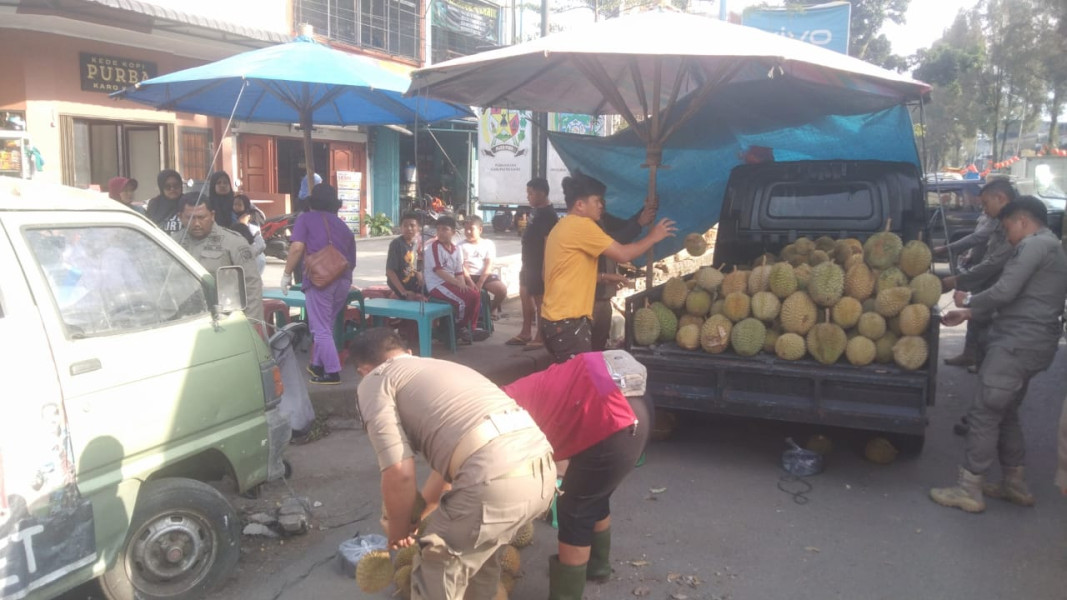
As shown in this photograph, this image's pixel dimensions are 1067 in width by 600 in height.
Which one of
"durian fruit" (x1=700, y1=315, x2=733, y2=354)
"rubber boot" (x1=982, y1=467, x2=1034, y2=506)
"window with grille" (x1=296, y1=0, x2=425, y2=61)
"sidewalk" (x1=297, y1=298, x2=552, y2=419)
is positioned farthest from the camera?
"window with grille" (x1=296, y1=0, x2=425, y2=61)

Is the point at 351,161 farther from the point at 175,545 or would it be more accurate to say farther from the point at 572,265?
the point at 175,545

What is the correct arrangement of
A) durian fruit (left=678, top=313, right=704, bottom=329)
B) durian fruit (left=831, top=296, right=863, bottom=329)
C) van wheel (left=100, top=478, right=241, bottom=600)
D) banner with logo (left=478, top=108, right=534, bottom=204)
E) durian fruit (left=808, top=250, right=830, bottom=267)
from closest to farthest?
van wheel (left=100, top=478, right=241, bottom=600) → durian fruit (left=831, top=296, right=863, bottom=329) → durian fruit (left=678, top=313, right=704, bottom=329) → durian fruit (left=808, top=250, right=830, bottom=267) → banner with logo (left=478, top=108, right=534, bottom=204)

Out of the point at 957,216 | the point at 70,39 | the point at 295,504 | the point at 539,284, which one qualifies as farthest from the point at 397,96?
the point at 957,216

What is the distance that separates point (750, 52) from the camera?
452cm

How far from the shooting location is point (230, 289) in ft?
12.3

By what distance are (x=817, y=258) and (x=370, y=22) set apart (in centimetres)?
1614

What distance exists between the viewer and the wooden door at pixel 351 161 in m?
18.4

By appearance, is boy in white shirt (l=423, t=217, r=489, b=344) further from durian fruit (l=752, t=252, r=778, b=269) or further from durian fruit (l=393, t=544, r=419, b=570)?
durian fruit (l=393, t=544, r=419, b=570)

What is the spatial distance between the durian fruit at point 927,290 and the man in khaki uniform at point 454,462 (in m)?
3.18

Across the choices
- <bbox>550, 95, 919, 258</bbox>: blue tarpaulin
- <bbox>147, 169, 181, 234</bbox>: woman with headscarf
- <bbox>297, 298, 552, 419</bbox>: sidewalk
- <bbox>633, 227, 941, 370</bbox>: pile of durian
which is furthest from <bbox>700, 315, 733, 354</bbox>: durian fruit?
<bbox>147, 169, 181, 234</bbox>: woman with headscarf

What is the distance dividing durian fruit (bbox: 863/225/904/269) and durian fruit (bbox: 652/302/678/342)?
54.1 inches

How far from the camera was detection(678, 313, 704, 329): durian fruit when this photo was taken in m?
5.22

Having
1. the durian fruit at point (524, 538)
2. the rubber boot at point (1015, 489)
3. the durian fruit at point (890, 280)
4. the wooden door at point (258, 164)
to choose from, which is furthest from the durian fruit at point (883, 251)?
the wooden door at point (258, 164)

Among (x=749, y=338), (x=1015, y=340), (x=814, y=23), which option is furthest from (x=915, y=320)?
(x=814, y=23)
